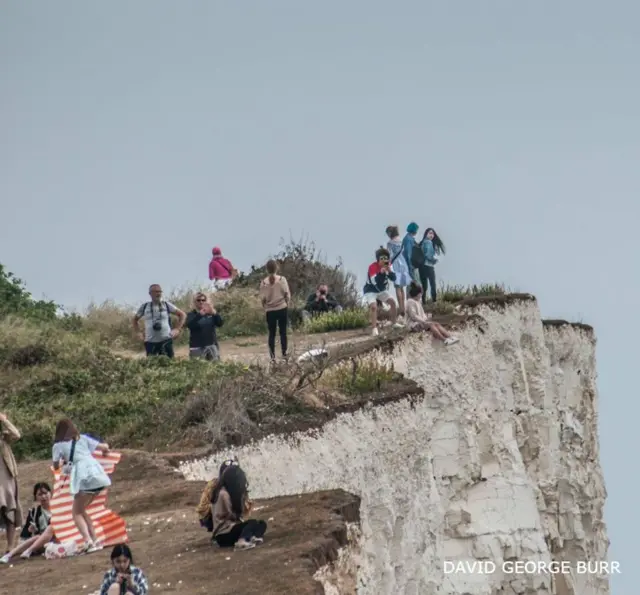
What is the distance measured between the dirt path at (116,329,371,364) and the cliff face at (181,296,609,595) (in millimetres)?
2772

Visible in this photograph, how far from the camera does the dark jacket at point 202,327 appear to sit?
23.8m

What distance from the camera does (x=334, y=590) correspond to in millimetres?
12117

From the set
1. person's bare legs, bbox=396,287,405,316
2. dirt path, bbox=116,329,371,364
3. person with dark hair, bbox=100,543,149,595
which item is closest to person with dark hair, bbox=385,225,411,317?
person's bare legs, bbox=396,287,405,316

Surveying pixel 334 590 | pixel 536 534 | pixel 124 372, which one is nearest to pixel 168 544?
pixel 334 590

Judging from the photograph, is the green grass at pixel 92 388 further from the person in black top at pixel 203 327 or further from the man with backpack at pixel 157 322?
the person in black top at pixel 203 327

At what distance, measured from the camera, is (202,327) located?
78.8ft

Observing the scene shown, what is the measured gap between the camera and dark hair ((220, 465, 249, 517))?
12516 millimetres

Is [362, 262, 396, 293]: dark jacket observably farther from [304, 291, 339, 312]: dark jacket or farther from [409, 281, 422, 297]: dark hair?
[304, 291, 339, 312]: dark jacket

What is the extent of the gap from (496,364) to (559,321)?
5.25 metres

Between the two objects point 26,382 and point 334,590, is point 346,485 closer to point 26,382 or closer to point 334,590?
point 334,590

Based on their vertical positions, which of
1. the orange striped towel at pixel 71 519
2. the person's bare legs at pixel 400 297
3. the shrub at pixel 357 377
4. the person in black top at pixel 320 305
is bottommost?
the orange striped towel at pixel 71 519

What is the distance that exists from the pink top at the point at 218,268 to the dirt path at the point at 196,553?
1337 cm

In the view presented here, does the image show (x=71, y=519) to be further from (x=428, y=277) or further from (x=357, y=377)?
(x=428, y=277)

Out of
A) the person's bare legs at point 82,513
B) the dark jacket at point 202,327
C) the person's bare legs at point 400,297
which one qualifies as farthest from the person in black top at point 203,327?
the person's bare legs at point 82,513
